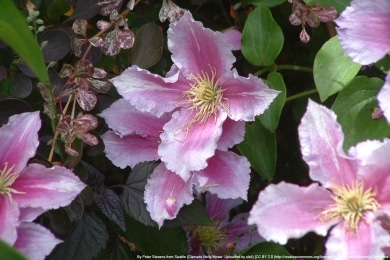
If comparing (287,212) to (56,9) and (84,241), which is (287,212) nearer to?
(84,241)

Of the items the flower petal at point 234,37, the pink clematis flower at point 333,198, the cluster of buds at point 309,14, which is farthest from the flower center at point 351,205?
the flower petal at point 234,37

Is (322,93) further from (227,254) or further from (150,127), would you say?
(227,254)

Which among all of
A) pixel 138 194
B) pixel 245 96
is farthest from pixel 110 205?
pixel 245 96

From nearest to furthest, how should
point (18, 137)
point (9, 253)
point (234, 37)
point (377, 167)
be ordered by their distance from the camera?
point (9, 253) → point (377, 167) → point (18, 137) → point (234, 37)

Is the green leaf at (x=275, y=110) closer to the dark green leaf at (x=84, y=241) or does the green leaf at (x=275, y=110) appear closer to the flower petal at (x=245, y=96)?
the flower petal at (x=245, y=96)

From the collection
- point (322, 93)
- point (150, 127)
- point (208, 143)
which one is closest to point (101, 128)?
point (150, 127)

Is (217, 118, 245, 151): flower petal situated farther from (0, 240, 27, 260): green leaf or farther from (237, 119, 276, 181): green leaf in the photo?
(0, 240, 27, 260): green leaf
